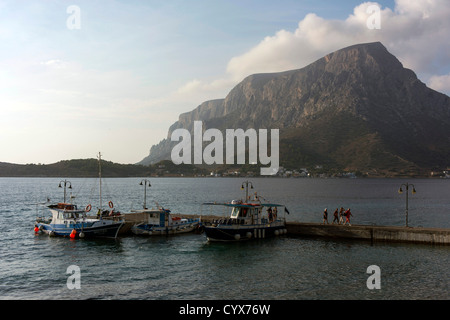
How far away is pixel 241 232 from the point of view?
47469 mm

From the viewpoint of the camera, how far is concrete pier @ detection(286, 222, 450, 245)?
4166 cm

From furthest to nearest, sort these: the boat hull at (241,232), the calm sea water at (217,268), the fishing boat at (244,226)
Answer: the fishing boat at (244,226) < the boat hull at (241,232) < the calm sea water at (217,268)

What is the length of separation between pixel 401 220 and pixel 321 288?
50531mm

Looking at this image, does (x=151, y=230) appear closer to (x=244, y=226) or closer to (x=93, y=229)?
(x=93, y=229)

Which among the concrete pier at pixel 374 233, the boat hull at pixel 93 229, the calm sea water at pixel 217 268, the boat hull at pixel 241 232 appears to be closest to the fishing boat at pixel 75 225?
the boat hull at pixel 93 229

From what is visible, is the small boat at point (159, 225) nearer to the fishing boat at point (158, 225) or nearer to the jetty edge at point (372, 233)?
the fishing boat at point (158, 225)

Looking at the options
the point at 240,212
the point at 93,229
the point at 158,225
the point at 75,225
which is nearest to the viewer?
the point at 240,212

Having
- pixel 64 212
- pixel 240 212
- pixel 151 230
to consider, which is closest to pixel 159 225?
pixel 151 230

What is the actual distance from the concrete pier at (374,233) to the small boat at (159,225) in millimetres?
15266

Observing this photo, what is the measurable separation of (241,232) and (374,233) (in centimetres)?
1625

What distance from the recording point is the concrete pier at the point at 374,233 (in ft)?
137

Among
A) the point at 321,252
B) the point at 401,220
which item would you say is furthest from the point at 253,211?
the point at 401,220
